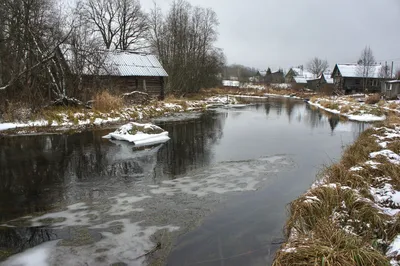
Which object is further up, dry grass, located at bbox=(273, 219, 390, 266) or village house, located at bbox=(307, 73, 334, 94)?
village house, located at bbox=(307, 73, 334, 94)

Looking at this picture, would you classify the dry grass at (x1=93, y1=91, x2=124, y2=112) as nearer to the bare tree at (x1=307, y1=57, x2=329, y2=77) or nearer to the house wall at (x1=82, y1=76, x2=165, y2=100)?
the house wall at (x1=82, y1=76, x2=165, y2=100)

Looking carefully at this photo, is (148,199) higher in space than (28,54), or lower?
lower

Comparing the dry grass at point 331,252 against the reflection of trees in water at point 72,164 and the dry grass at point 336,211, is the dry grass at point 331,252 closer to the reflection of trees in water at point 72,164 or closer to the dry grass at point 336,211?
the dry grass at point 336,211

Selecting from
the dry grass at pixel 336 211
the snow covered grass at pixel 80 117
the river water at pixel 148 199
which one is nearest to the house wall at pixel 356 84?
the snow covered grass at pixel 80 117

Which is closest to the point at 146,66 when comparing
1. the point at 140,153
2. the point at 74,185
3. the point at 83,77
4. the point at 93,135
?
the point at 83,77

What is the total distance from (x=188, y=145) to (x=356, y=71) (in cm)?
5497

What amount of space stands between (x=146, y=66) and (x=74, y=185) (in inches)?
916

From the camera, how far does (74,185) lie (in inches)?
314

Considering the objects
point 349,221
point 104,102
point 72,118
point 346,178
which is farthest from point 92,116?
point 349,221

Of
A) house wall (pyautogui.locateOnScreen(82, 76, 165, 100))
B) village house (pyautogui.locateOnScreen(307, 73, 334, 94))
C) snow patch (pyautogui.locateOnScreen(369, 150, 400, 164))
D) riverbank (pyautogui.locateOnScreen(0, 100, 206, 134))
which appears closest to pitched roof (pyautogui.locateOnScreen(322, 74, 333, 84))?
village house (pyautogui.locateOnScreen(307, 73, 334, 94))

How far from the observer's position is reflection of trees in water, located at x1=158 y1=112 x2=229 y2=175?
399 inches

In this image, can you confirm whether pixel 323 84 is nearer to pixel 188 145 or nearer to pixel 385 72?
pixel 385 72

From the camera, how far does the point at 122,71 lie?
2753cm

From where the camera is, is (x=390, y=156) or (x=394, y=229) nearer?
(x=394, y=229)
